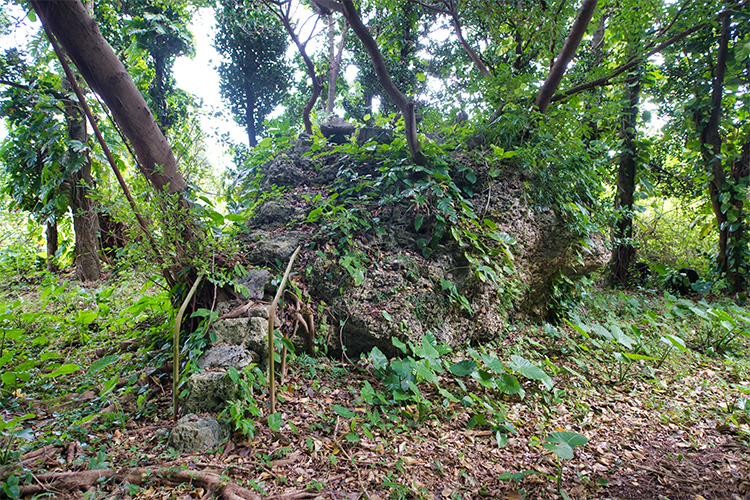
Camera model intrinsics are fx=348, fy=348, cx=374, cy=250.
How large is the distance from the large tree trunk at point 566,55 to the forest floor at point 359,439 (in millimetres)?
2858

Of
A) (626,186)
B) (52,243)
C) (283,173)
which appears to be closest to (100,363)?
(283,173)

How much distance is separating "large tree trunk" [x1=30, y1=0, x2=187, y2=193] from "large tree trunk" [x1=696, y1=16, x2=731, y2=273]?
7296 mm

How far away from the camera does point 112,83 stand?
2391 mm

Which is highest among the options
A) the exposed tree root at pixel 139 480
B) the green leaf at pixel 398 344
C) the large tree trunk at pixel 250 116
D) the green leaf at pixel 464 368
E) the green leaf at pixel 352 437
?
the large tree trunk at pixel 250 116

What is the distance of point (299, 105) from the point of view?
487 inches

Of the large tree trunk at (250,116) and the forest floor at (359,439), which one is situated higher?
the large tree trunk at (250,116)

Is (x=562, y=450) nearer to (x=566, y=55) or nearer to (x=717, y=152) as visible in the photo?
(x=566, y=55)

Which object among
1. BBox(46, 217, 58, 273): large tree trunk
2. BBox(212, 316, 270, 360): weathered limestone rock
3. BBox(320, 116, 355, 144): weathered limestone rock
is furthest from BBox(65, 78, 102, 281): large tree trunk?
BBox(212, 316, 270, 360): weathered limestone rock

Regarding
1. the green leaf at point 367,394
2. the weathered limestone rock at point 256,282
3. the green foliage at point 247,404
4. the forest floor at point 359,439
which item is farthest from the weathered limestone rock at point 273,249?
the green leaf at point 367,394

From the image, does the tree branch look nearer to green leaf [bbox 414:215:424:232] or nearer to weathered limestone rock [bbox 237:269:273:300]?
green leaf [bbox 414:215:424:232]

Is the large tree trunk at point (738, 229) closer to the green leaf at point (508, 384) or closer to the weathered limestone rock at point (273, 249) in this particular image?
the green leaf at point (508, 384)

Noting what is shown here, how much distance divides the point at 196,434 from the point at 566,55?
14.3 feet

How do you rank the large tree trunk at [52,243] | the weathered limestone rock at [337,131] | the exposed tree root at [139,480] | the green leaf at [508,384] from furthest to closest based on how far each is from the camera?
the large tree trunk at [52,243]
the weathered limestone rock at [337,131]
the green leaf at [508,384]
the exposed tree root at [139,480]

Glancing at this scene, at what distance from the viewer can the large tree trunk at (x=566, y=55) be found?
3.19m
